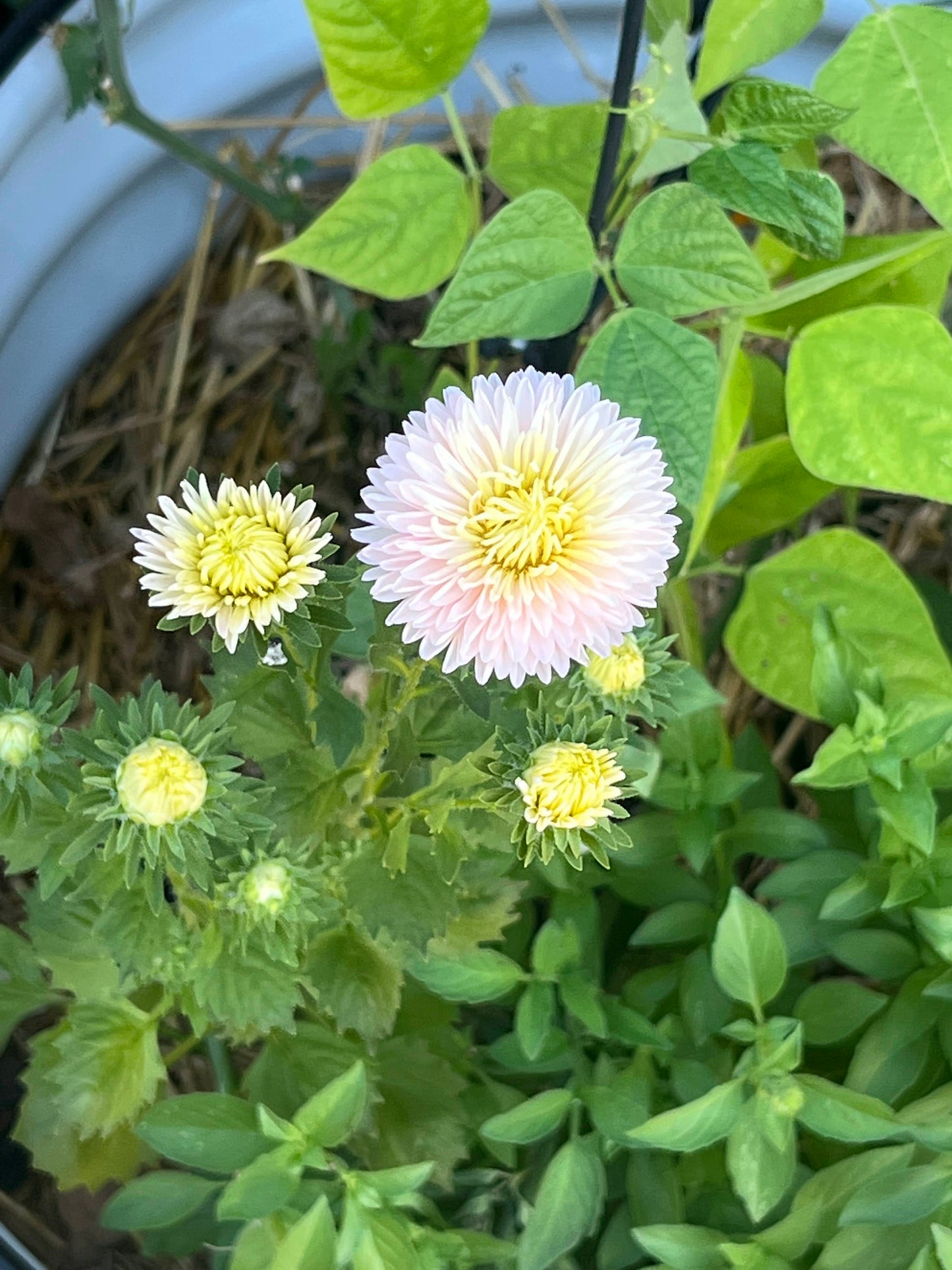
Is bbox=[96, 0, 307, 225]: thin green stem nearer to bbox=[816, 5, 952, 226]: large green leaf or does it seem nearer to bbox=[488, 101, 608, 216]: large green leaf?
bbox=[488, 101, 608, 216]: large green leaf

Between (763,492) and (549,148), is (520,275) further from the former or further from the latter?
(763,492)

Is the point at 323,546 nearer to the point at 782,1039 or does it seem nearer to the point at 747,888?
the point at 782,1039

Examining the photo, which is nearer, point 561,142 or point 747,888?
point 561,142

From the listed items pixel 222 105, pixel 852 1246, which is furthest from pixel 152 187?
pixel 852 1246

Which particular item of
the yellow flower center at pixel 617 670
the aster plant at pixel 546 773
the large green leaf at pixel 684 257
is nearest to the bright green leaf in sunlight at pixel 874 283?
the aster plant at pixel 546 773

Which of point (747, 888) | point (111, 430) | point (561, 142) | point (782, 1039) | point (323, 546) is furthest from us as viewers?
point (111, 430)

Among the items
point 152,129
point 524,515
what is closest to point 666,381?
point 524,515

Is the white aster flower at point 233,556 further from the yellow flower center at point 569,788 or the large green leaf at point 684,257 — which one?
the large green leaf at point 684,257
